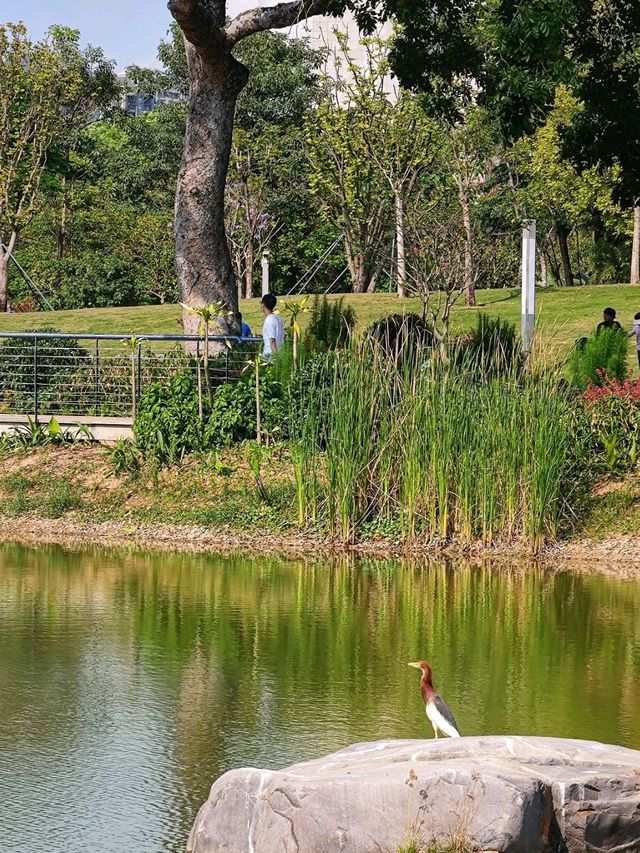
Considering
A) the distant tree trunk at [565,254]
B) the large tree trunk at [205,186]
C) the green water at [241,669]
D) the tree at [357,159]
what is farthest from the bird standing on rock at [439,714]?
the distant tree trunk at [565,254]

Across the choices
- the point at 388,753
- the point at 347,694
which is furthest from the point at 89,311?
the point at 388,753

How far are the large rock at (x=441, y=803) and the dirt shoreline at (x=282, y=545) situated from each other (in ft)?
24.1

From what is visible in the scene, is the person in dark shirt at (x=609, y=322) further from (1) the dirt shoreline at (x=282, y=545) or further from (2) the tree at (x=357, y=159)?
(2) the tree at (x=357, y=159)

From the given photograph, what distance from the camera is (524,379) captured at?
45.4 ft

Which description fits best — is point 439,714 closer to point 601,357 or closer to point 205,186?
point 601,357

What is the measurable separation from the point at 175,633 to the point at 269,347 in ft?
20.8

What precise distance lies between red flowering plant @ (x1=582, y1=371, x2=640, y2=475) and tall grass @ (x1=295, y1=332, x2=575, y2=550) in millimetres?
659

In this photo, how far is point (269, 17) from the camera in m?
17.5

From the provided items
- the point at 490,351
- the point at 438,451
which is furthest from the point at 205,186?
the point at 438,451

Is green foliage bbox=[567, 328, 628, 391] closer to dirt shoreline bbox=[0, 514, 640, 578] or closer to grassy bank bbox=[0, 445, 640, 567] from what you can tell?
grassy bank bbox=[0, 445, 640, 567]

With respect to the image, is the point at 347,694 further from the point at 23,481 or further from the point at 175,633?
the point at 23,481

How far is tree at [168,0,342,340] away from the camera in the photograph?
1739 cm

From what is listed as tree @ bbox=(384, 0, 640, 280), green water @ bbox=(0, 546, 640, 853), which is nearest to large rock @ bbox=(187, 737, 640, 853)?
green water @ bbox=(0, 546, 640, 853)

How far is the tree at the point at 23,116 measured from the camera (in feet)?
128
